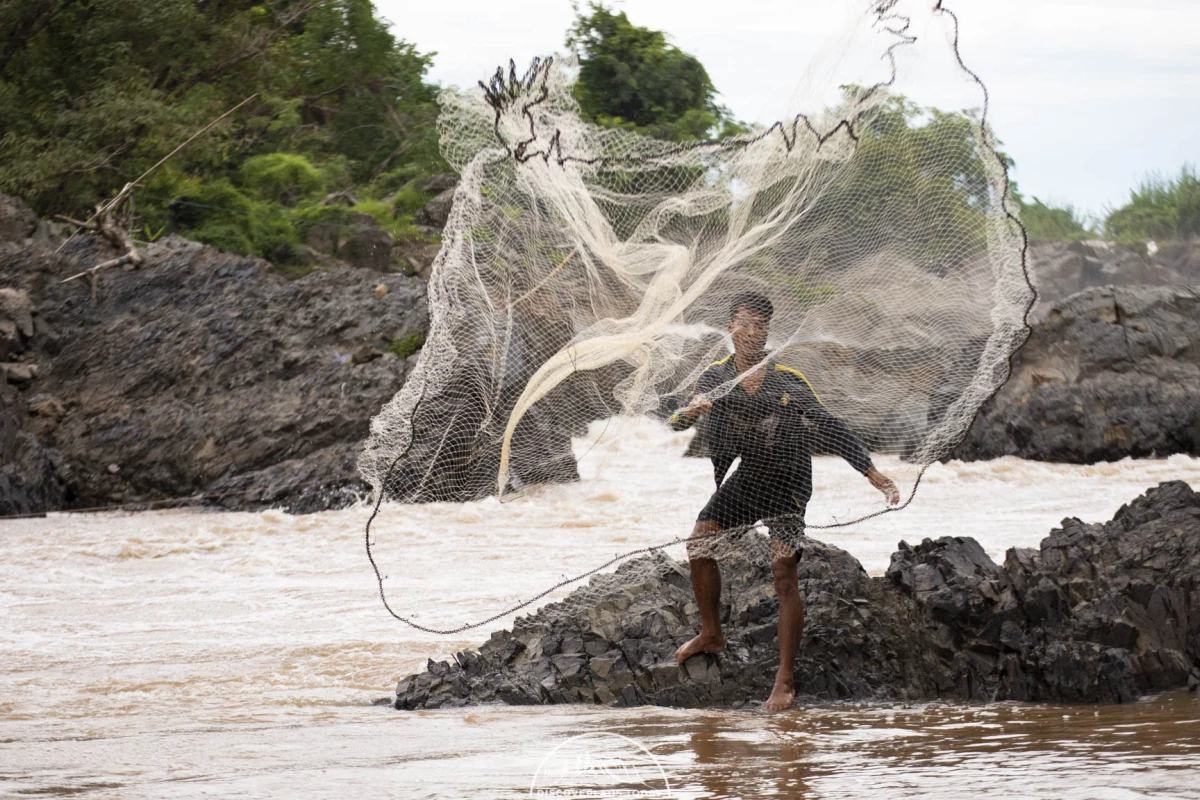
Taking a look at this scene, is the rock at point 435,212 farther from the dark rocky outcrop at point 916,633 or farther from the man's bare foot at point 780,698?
the man's bare foot at point 780,698

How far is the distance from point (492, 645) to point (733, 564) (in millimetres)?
1150

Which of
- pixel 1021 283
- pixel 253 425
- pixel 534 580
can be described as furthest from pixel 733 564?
pixel 253 425

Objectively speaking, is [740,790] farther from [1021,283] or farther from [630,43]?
[630,43]

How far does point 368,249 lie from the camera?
20938 mm

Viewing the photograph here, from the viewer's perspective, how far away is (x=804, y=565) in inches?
212

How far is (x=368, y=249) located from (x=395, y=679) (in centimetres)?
1608

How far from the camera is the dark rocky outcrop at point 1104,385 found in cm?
1391

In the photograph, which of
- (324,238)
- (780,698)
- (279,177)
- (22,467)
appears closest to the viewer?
(780,698)

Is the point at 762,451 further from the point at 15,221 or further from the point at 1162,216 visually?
the point at 1162,216

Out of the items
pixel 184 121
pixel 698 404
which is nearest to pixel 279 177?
pixel 184 121

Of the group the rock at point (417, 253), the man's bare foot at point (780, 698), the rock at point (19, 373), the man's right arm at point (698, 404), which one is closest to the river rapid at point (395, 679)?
the man's bare foot at point (780, 698)

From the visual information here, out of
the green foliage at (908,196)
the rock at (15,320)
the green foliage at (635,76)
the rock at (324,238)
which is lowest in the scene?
the green foliage at (908,196)

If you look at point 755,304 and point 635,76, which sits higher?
point 635,76

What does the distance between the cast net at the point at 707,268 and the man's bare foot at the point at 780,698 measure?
0.90 meters
